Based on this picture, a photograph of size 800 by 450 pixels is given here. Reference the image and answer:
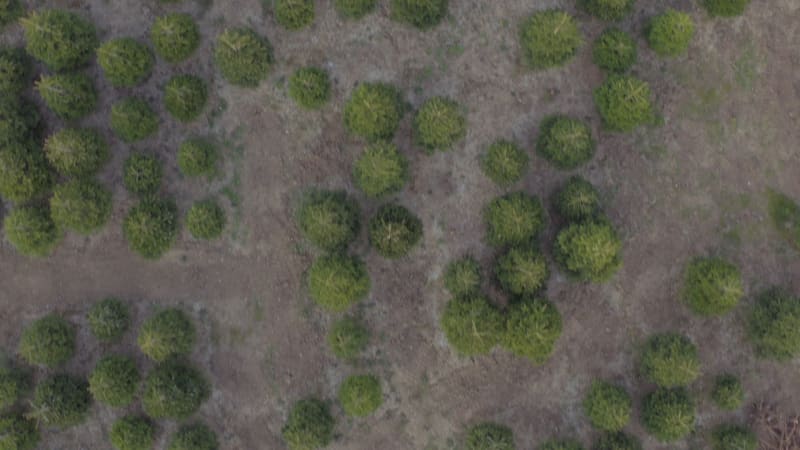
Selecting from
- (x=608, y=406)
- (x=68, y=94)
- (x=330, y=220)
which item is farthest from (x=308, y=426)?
(x=68, y=94)

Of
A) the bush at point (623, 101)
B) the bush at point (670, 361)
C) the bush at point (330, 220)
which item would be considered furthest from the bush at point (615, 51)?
the bush at point (330, 220)

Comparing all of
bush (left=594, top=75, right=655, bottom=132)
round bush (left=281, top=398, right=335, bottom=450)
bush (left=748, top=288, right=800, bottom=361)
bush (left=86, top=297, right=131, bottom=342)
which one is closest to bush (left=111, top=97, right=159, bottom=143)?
bush (left=86, top=297, right=131, bottom=342)

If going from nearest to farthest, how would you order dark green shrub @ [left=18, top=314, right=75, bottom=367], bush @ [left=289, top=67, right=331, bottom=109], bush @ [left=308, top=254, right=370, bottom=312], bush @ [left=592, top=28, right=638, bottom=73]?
bush @ [left=308, top=254, right=370, bottom=312] < bush @ [left=592, top=28, right=638, bottom=73] < dark green shrub @ [left=18, top=314, right=75, bottom=367] < bush @ [left=289, top=67, right=331, bottom=109]

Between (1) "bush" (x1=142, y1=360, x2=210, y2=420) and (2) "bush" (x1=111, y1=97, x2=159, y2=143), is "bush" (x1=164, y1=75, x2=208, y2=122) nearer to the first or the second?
(2) "bush" (x1=111, y1=97, x2=159, y2=143)

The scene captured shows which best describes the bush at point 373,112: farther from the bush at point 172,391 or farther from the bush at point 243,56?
the bush at point 172,391

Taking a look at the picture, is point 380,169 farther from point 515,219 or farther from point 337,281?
point 515,219

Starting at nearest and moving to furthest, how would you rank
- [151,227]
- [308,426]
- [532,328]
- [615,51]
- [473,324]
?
[532,328], [473,324], [151,227], [615,51], [308,426]
